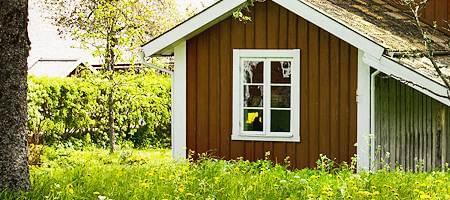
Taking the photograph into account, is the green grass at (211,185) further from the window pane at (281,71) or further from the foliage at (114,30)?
the foliage at (114,30)

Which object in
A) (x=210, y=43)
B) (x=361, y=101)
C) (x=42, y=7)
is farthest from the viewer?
(x=42, y=7)

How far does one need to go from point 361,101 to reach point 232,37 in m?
2.38

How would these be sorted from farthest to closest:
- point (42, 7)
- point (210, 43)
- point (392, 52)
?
point (42, 7), point (210, 43), point (392, 52)

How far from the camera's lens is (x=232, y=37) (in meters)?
15.1

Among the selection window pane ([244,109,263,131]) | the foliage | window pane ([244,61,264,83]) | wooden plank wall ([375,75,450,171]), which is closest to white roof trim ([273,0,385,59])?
wooden plank wall ([375,75,450,171])

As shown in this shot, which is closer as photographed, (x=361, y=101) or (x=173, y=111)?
(x=361, y=101)

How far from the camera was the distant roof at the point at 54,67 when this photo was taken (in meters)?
32.3

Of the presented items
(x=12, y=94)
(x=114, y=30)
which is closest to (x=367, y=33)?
(x=12, y=94)

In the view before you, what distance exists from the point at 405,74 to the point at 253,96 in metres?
2.78

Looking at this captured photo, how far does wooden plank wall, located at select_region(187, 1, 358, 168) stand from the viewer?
47.6ft

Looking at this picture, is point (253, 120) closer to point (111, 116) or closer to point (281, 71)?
point (281, 71)

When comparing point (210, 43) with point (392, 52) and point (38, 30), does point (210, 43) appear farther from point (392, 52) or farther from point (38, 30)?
point (38, 30)

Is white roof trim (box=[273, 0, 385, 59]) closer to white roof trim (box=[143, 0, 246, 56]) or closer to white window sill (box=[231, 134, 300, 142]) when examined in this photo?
white roof trim (box=[143, 0, 246, 56])

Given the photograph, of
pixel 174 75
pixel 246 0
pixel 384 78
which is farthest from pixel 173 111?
pixel 384 78
